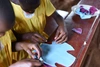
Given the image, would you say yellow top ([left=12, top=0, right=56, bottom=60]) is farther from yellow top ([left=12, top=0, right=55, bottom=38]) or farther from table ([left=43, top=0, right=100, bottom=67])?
table ([left=43, top=0, right=100, bottom=67])

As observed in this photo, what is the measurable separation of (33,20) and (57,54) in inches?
9.9

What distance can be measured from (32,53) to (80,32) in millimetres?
312

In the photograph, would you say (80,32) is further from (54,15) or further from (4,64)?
(4,64)

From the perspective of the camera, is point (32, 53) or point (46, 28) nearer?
point (32, 53)

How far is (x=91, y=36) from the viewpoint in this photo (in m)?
1.07

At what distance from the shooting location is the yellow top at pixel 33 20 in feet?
3.47

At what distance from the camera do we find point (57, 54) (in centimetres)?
95

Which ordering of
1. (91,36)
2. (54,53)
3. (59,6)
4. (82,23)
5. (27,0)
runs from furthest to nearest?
(59,6) → (82,23) → (91,36) → (54,53) → (27,0)

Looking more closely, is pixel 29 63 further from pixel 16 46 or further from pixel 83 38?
Result: pixel 83 38

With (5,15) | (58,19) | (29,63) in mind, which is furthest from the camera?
(58,19)

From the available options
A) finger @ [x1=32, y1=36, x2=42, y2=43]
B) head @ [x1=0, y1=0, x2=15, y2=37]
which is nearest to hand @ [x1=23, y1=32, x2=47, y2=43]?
finger @ [x1=32, y1=36, x2=42, y2=43]

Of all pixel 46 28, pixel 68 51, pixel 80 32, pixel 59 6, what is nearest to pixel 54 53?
pixel 68 51

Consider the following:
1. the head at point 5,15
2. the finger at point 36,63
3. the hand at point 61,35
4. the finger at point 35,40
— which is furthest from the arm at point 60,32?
the head at point 5,15

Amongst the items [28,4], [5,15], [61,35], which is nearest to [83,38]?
[61,35]
